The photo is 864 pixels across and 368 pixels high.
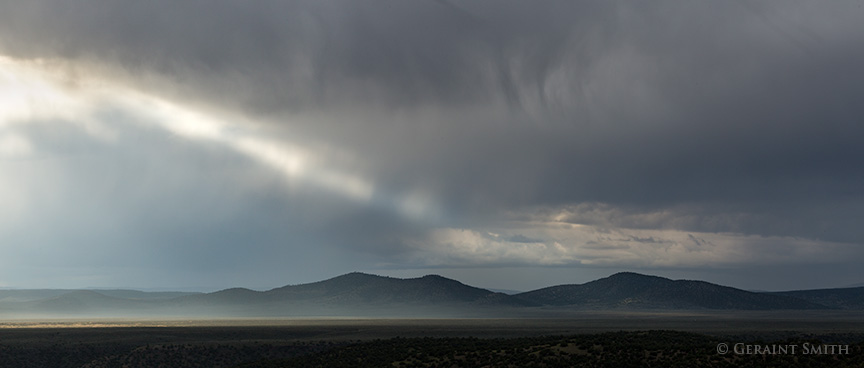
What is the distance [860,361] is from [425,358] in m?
35.2

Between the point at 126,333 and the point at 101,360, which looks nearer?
the point at 101,360

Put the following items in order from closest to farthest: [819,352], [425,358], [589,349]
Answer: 1. [819,352]
2. [589,349]
3. [425,358]

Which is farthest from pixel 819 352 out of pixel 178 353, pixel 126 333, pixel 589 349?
pixel 126 333

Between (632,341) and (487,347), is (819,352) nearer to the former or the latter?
(632,341)

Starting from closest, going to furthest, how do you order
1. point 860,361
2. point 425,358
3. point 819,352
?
point 860,361 → point 819,352 → point 425,358

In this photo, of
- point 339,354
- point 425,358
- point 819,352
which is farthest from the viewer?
point 339,354

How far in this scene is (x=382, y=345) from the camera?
272 ft

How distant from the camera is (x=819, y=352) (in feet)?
162

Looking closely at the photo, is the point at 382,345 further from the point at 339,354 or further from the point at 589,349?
Result: the point at 589,349

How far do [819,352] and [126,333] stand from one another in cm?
11831

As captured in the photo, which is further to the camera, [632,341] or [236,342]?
[236,342]

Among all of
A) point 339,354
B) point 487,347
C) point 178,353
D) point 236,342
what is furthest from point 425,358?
point 236,342

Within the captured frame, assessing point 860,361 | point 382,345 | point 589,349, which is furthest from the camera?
point 382,345

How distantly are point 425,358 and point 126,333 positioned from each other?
86990 mm
